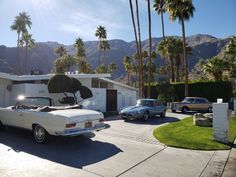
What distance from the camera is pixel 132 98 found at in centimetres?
2711

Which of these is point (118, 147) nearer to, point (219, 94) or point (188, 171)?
point (188, 171)

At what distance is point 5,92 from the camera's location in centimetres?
1838

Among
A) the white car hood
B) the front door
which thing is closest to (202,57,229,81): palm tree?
the front door

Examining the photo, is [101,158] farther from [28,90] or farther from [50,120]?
[28,90]

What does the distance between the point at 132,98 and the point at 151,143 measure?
1842 centimetres

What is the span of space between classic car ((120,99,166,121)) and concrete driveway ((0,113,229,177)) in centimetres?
585

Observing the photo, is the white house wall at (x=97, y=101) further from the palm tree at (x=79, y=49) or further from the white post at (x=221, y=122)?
the palm tree at (x=79, y=49)

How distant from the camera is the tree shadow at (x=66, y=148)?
648 cm

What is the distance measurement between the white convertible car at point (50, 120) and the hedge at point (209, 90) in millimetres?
23970

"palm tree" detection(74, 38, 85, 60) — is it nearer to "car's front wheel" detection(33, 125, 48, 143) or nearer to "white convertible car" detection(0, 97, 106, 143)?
"white convertible car" detection(0, 97, 106, 143)

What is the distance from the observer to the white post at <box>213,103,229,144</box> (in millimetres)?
8555

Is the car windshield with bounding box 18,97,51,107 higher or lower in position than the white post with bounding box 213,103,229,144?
higher

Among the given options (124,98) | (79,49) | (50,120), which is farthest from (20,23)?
(50,120)

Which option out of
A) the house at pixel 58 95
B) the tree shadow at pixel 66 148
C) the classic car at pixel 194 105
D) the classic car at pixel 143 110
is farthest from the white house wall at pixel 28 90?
the classic car at pixel 194 105
